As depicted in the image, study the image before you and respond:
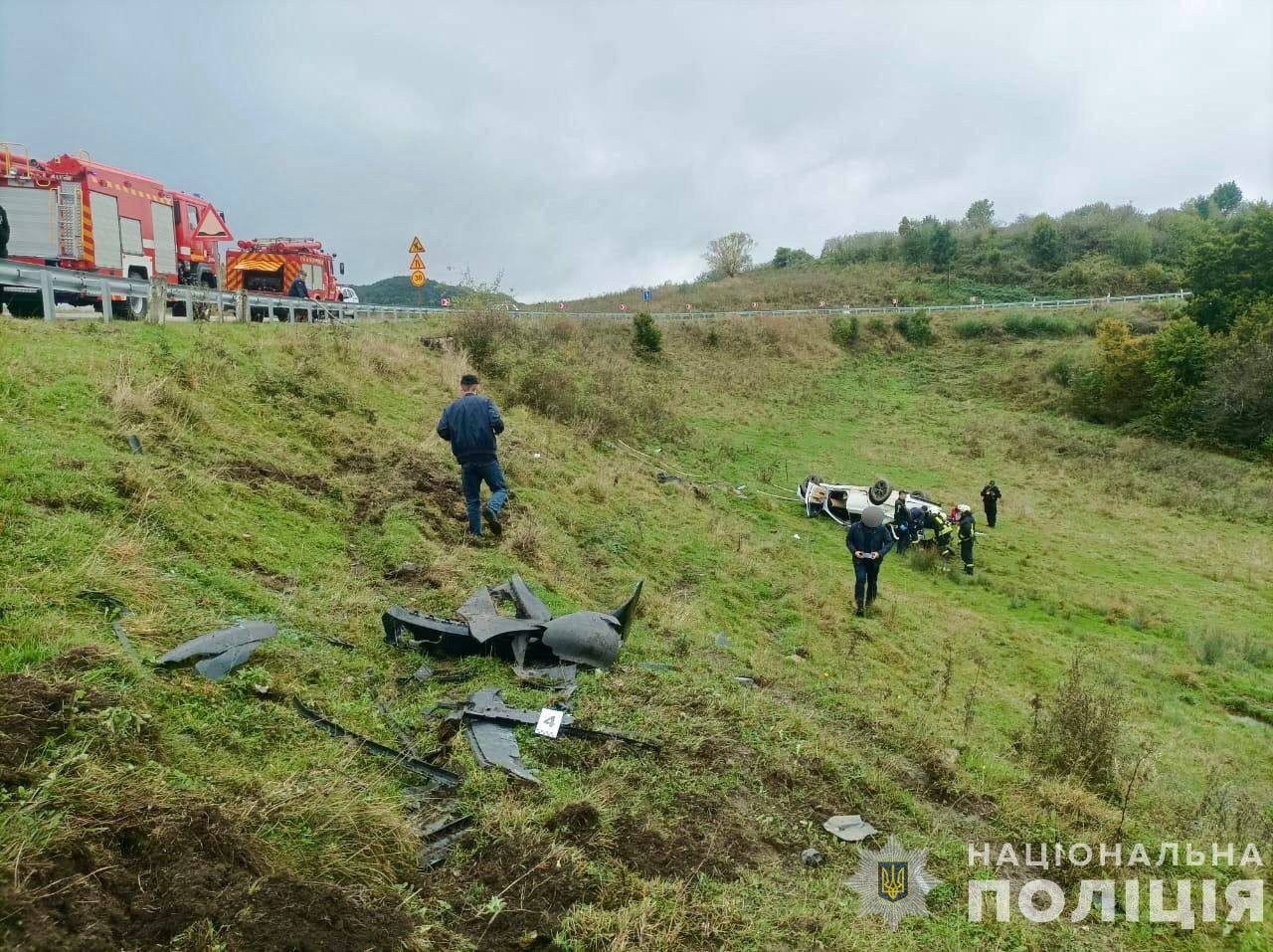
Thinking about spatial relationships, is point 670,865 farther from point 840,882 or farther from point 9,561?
point 9,561

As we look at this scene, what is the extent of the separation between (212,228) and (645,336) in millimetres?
17656

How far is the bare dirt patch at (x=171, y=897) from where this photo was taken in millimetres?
2188

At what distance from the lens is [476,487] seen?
8.20 metres

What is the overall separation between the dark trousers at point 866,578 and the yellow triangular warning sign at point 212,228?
18.1 meters

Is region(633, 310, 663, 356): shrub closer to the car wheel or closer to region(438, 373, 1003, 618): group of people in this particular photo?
region(438, 373, 1003, 618): group of people

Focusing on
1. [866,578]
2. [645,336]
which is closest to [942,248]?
[645,336]

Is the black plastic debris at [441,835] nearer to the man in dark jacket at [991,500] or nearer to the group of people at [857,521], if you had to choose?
the group of people at [857,521]

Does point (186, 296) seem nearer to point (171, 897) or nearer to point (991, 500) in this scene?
point (171, 897)

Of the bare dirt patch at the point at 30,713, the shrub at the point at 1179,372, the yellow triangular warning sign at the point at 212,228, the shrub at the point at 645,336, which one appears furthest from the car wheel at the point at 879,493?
the shrub at the point at 1179,372

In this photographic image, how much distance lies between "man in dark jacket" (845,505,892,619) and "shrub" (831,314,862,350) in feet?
102

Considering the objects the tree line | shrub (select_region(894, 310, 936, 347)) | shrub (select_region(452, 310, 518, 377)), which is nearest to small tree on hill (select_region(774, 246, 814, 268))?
the tree line

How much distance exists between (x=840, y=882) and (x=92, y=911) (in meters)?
3.29

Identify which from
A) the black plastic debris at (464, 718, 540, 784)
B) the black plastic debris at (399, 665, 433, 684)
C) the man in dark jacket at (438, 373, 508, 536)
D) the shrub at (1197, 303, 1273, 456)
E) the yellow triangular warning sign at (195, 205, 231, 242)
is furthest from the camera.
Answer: the shrub at (1197, 303, 1273, 456)

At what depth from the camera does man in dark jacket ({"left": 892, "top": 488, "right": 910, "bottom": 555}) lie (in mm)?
15008
